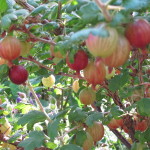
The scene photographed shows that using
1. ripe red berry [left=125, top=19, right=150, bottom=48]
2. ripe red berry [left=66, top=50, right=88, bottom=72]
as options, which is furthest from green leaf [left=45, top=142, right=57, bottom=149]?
ripe red berry [left=125, top=19, right=150, bottom=48]

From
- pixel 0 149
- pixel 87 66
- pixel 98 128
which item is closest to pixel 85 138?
pixel 98 128

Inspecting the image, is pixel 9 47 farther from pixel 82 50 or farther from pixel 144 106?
pixel 144 106

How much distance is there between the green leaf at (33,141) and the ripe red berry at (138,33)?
740mm

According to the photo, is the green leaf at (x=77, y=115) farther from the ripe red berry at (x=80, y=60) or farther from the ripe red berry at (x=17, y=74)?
the ripe red berry at (x=80, y=60)

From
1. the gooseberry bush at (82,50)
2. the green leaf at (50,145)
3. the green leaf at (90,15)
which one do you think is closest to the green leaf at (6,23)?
the gooseberry bush at (82,50)

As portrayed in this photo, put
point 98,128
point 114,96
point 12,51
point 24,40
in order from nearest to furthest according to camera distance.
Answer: point 12,51
point 24,40
point 98,128
point 114,96

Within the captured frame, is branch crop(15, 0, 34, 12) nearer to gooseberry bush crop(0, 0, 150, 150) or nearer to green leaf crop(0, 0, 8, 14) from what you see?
gooseberry bush crop(0, 0, 150, 150)

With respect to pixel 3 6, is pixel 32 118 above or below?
below

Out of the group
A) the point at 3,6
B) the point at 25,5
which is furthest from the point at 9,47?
the point at 25,5

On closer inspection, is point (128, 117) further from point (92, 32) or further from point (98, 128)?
point (92, 32)

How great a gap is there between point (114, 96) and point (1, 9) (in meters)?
0.74

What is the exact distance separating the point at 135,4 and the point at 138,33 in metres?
0.09

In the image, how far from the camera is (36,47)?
1494 mm

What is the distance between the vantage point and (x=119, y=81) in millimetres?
1401
